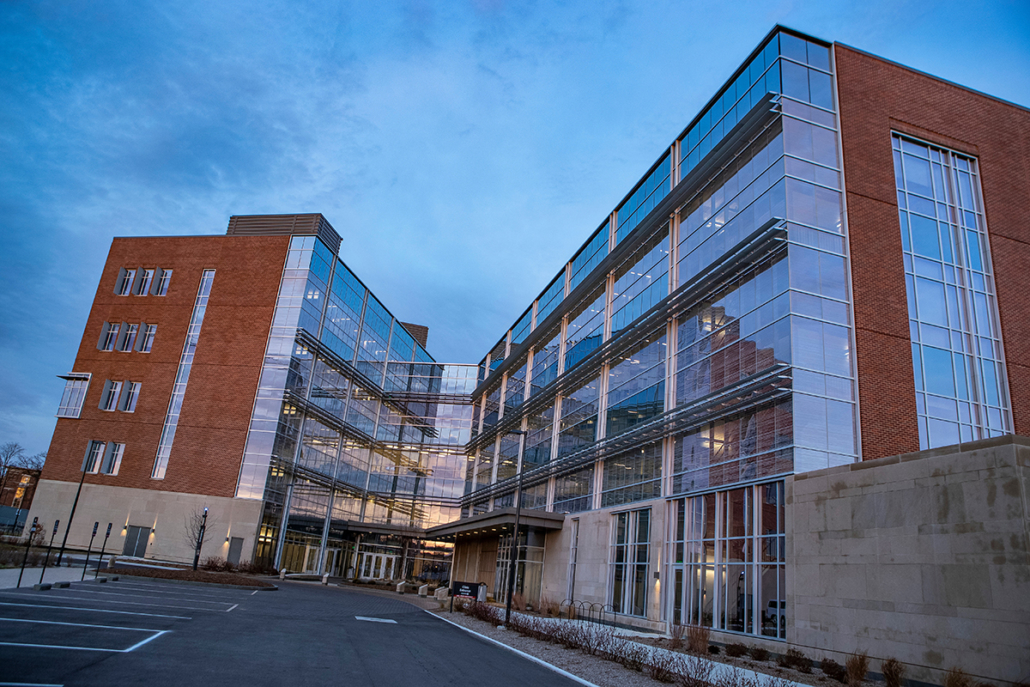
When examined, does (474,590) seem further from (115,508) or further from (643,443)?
(115,508)

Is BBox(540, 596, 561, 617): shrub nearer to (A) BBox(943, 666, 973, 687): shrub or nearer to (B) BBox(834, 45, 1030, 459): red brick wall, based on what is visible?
(B) BBox(834, 45, 1030, 459): red brick wall

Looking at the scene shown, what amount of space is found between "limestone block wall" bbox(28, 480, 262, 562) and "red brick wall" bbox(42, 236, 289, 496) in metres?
0.85

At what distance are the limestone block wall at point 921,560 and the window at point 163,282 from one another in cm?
5472

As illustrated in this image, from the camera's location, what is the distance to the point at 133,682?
9.07 meters

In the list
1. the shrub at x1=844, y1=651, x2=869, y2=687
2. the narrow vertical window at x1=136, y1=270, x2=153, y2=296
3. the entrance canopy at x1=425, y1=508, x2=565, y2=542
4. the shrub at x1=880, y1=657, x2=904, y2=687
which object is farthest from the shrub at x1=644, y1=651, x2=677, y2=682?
the narrow vertical window at x1=136, y1=270, x2=153, y2=296

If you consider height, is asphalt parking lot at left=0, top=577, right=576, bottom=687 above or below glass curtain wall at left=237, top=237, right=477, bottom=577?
below

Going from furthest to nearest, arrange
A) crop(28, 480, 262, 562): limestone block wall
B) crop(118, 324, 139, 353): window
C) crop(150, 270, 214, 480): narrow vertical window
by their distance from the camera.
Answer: crop(118, 324, 139, 353): window
crop(150, 270, 214, 480): narrow vertical window
crop(28, 480, 262, 562): limestone block wall

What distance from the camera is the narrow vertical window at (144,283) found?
192 feet

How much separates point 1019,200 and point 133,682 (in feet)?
121

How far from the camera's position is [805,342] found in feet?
77.4

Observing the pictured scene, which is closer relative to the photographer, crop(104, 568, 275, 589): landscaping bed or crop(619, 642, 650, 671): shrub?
crop(619, 642, 650, 671): shrub

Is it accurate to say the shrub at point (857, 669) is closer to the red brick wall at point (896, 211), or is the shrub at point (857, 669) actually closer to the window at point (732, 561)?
the window at point (732, 561)

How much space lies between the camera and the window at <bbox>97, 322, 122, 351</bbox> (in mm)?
57125

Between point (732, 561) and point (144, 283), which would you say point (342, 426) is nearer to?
point (144, 283)
